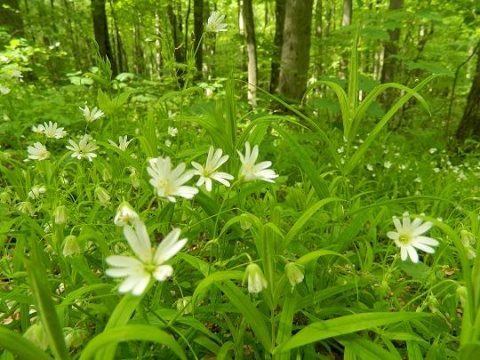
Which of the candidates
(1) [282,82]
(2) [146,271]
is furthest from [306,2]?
(2) [146,271]

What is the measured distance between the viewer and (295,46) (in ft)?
15.2

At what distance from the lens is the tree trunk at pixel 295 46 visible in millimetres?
4531

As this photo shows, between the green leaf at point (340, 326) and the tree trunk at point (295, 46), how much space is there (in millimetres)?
3995

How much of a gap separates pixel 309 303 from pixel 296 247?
24 centimetres

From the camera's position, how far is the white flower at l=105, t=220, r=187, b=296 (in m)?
0.65

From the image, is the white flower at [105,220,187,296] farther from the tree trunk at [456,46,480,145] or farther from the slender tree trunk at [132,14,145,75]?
the slender tree trunk at [132,14,145,75]

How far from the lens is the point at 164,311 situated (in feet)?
A: 3.48

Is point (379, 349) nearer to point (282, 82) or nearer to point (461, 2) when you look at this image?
point (282, 82)

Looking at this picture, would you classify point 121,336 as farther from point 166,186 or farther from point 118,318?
point 166,186

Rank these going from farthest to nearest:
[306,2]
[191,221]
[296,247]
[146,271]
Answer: [306,2] → [191,221] → [296,247] → [146,271]

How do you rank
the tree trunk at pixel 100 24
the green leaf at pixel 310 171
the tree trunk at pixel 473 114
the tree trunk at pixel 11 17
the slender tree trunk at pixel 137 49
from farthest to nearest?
the slender tree trunk at pixel 137 49
the tree trunk at pixel 100 24
the tree trunk at pixel 11 17
the tree trunk at pixel 473 114
the green leaf at pixel 310 171

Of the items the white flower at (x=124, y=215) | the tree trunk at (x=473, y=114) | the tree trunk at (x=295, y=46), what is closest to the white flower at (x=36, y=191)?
the white flower at (x=124, y=215)

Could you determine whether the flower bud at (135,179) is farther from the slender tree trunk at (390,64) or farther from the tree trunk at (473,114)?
the slender tree trunk at (390,64)

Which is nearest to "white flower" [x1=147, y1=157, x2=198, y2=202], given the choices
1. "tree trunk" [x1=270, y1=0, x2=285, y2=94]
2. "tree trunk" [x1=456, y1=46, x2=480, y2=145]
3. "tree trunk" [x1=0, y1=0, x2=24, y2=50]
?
"tree trunk" [x1=456, y1=46, x2=480, y2=145]
